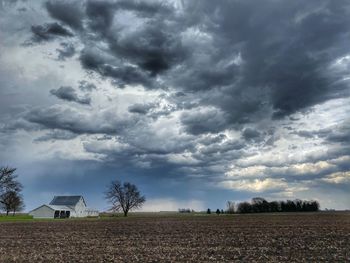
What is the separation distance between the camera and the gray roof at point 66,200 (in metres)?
171

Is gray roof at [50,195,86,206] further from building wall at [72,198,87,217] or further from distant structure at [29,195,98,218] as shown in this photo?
building wall at [72,198,87,217]

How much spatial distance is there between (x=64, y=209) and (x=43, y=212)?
1214 cm

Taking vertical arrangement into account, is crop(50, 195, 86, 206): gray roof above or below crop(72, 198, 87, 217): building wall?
above

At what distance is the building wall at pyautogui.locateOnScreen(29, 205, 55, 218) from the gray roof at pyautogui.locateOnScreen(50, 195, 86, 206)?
20621mm

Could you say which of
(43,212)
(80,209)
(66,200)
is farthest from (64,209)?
(80,209)

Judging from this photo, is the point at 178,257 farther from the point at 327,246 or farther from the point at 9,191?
the point at 9,191

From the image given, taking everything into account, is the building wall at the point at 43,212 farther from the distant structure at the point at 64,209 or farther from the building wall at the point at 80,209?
the building wall at the point at 80,209

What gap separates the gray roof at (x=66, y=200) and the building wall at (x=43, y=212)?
20.6 meters

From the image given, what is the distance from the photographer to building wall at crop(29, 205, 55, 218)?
5827 inches

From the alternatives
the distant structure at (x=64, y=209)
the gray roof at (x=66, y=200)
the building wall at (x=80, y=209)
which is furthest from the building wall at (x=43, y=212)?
the gray roof at (x=66, y=200)

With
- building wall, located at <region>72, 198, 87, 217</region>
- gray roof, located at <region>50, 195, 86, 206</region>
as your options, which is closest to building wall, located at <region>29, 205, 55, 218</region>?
building wall, located at <region>72, 198, 87, 217</region>

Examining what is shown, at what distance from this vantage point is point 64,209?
160 meters

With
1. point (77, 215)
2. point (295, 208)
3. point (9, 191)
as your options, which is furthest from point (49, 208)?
point (295, 208)

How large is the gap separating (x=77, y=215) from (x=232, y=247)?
149800mm
